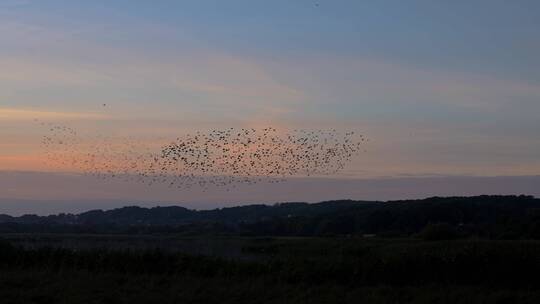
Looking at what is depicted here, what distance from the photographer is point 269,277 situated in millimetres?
20609

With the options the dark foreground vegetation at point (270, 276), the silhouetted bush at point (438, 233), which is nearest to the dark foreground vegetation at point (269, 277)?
the dark foreground vegetation at point (270, 276)

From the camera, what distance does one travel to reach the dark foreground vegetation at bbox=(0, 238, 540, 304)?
16.4 m

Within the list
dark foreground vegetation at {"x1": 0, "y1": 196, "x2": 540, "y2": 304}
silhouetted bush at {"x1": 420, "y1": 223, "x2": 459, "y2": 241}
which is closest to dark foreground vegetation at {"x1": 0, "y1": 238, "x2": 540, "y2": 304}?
dark foreground vegetation at {"x1": 0, "y1": 196, "x2": 540, "y2": 304}

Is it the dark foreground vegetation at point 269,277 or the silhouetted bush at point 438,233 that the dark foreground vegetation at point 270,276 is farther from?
the silhouetted bush at point 438,233

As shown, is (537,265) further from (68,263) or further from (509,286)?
(68,263)

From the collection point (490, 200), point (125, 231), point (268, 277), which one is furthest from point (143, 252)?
point (490, 200)

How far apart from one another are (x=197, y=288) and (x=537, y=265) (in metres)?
11.0

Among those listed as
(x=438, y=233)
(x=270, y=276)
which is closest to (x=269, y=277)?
(x=270, y=276)

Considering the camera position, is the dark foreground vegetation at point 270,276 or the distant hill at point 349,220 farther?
the distant hill at point 349,220

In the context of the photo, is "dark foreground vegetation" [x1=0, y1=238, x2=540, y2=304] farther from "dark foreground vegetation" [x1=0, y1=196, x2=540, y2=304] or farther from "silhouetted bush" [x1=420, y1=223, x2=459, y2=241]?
"silhouetted bush" [x1=420, y1=223, x2=459, y2=241]

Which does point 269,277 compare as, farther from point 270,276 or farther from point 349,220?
point 349,220

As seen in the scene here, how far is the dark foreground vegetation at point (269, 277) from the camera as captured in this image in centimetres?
1639

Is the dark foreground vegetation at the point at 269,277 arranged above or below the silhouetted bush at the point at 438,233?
below

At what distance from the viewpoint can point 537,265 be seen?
2206 centimetres
